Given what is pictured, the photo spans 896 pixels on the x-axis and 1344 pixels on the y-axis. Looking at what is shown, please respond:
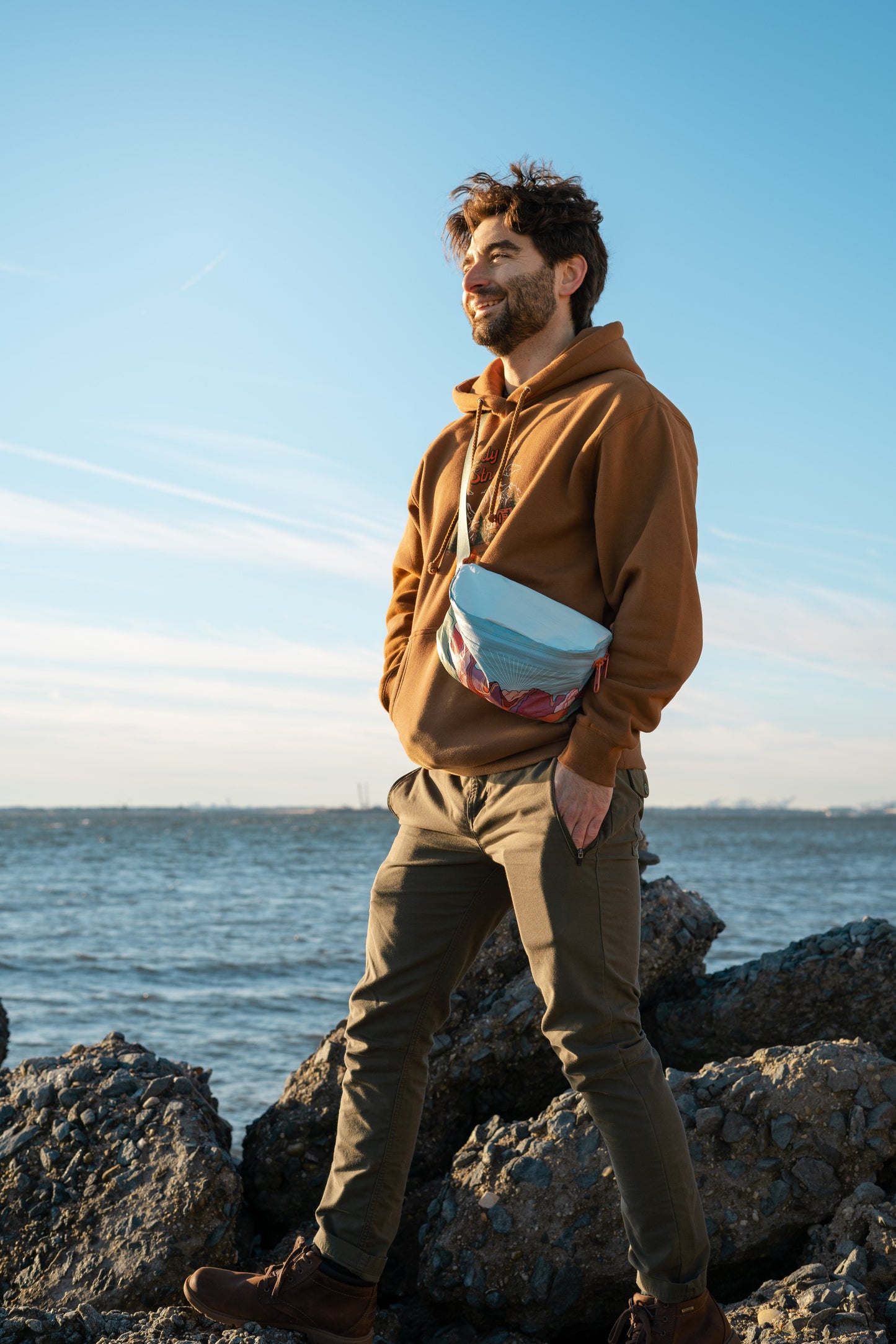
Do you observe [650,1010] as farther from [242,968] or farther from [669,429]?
[242,968]

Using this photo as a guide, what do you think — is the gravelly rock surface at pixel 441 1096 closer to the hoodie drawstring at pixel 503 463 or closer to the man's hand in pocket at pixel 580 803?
the man's hand in pocket at pixel 580 803

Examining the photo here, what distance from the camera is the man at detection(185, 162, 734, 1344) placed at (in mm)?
2227

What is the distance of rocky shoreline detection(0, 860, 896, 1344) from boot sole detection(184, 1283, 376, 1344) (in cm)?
3

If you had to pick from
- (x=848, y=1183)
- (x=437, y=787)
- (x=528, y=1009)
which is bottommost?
(x=848, y=1183)

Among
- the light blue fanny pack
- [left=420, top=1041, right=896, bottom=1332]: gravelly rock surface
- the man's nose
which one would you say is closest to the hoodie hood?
the man's nose

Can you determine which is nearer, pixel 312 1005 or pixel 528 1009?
pixel 528 1009

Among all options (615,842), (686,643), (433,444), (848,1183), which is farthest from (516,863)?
(848,1183)

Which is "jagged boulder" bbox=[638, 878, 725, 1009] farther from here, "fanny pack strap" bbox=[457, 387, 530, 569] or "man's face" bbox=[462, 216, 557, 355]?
"man's face" bbox=[462, 216, 557, 355]

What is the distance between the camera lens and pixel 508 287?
2.56 metres

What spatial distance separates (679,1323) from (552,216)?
8.27 feet

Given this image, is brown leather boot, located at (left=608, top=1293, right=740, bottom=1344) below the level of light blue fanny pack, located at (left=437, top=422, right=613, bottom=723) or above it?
below

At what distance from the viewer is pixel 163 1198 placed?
319 centimetres

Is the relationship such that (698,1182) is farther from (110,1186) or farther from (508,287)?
(508,287)

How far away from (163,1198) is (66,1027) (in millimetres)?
5939
